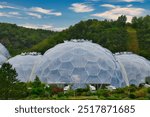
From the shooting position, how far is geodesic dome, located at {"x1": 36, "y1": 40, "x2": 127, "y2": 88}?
36.5 meters

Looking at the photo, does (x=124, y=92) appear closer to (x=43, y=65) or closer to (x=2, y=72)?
(x=2, y=72)

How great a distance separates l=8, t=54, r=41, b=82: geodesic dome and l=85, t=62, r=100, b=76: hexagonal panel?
28.4 feet

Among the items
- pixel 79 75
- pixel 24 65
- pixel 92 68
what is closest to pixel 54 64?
pixel 79 75

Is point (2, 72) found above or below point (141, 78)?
above

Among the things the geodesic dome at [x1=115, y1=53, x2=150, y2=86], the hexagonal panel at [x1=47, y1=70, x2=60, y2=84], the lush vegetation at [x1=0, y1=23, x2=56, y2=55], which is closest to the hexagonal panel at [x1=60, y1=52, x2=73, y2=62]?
the hexagonal panel at [x1=47, y1=70, x2=60, y2=84]

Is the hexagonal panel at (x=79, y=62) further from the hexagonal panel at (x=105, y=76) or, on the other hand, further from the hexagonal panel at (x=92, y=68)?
the hexagonal panel at (x=105, y=76)

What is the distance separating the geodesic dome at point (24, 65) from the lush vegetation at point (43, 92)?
1282 centimetres

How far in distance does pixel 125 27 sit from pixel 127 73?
46798mm

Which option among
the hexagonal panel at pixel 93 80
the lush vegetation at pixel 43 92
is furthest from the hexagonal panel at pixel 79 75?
the lush vegetation at pixel 43 92

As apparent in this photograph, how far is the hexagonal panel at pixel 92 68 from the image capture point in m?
36.7

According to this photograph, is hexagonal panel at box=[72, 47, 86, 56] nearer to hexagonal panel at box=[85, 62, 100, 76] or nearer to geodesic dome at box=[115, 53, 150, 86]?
hexagonal panel at box=[85, 62, 100, 76]

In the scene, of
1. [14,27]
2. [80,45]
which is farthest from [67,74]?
[14,27]

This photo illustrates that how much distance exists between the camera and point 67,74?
36.6 meters

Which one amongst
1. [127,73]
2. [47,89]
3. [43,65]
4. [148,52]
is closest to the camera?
[47,89]
